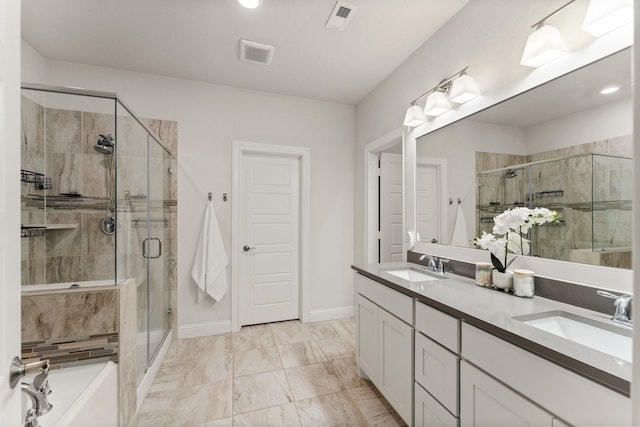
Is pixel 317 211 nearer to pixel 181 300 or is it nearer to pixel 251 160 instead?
pixel 251 160

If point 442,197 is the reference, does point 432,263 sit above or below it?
below

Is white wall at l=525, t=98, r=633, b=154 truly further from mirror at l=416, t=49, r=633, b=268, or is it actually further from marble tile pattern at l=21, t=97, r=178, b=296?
marble tile pattern at l=21, t=97, r=178, b=296

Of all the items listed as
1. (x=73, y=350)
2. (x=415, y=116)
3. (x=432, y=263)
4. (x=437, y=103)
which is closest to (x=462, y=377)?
(x=432, y=263)

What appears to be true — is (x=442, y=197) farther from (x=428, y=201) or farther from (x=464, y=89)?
(x=464, y=89)

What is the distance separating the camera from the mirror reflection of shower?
6.06 feet

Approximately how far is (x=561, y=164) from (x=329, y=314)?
8.96 ft

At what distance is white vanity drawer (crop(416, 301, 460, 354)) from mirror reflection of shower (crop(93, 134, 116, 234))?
197 cm

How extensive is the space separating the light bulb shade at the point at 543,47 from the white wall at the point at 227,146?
7.29 feet

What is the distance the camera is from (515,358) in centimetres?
95

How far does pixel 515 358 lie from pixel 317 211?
2571mm

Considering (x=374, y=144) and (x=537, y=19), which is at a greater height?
(x=537, y=19)

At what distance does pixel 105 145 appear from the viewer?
195 centimetres

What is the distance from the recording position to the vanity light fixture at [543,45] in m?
1.30

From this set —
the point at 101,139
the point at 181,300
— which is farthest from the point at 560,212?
the point at 181,300
